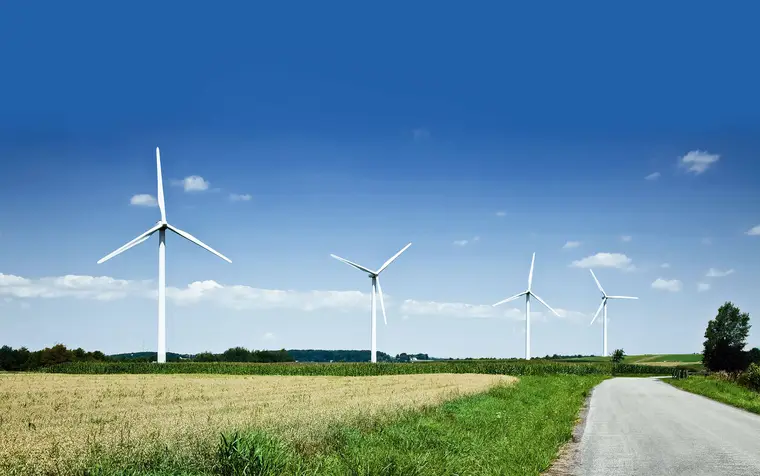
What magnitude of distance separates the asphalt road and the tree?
85.7 metres

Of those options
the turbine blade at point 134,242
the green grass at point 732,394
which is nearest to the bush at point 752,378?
the green grass at point 732,394

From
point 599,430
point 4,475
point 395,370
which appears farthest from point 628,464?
point 395,370

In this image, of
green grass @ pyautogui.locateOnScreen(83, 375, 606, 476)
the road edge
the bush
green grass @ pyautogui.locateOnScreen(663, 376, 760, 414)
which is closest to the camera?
green grass @ pyautogui.locateOnScreen(83, 375, 606, 476)

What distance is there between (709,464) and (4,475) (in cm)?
1298

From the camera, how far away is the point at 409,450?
1354cm

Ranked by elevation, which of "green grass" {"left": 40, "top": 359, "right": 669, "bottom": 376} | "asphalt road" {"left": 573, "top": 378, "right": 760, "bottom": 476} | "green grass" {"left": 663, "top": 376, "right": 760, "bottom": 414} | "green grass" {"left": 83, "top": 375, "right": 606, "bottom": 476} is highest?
"green grass" {"left": 83, "top": 375, "right": 606, "bottom": 476}

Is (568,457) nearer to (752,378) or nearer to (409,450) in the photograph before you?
(409,450)

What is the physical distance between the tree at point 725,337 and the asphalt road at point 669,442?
85.7m

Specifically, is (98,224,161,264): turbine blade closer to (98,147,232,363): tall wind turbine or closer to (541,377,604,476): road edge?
(98,147,232,363): tall wind turbine

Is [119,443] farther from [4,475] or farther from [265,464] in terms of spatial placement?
[265,464]

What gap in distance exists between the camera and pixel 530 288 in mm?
114000

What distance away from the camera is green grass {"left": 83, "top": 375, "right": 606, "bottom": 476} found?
34.3 ft

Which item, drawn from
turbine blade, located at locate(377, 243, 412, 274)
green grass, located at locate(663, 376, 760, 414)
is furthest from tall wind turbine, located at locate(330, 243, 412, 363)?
green grass, located at locate(663, 376, 760, 414)

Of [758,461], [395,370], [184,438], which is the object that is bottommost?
[395,370]
